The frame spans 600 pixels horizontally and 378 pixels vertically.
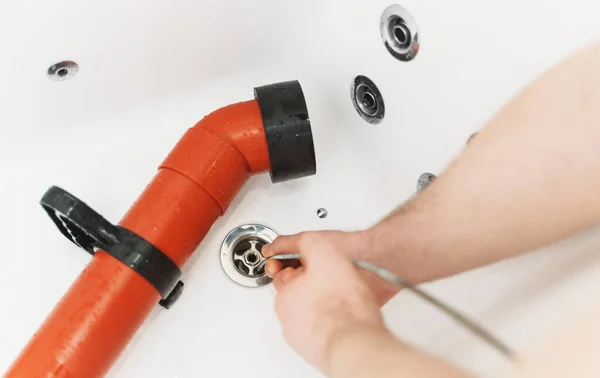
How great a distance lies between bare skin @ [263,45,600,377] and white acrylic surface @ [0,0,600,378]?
7cm

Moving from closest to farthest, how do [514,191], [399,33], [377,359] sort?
[377,359] → [514,191] → [399,33]

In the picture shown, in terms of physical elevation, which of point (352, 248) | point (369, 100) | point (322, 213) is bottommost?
point (352, 248)

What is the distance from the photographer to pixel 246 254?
0.90m

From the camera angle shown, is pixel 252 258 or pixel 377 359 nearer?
pixel 377 359

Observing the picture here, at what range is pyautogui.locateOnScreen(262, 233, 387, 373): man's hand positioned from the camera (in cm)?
48

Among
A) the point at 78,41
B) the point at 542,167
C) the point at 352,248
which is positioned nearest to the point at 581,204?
the point at 542,167

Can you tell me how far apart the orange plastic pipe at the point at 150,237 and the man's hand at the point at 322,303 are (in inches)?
8.3

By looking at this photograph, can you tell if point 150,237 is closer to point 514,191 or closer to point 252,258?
point 252,258

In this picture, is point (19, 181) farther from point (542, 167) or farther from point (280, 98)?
point (542, 167)

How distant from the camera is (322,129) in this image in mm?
963

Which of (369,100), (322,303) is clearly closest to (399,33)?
(369,100)

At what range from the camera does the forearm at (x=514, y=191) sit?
18.7 inches

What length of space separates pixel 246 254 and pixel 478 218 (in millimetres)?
440

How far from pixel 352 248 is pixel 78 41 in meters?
0.48
